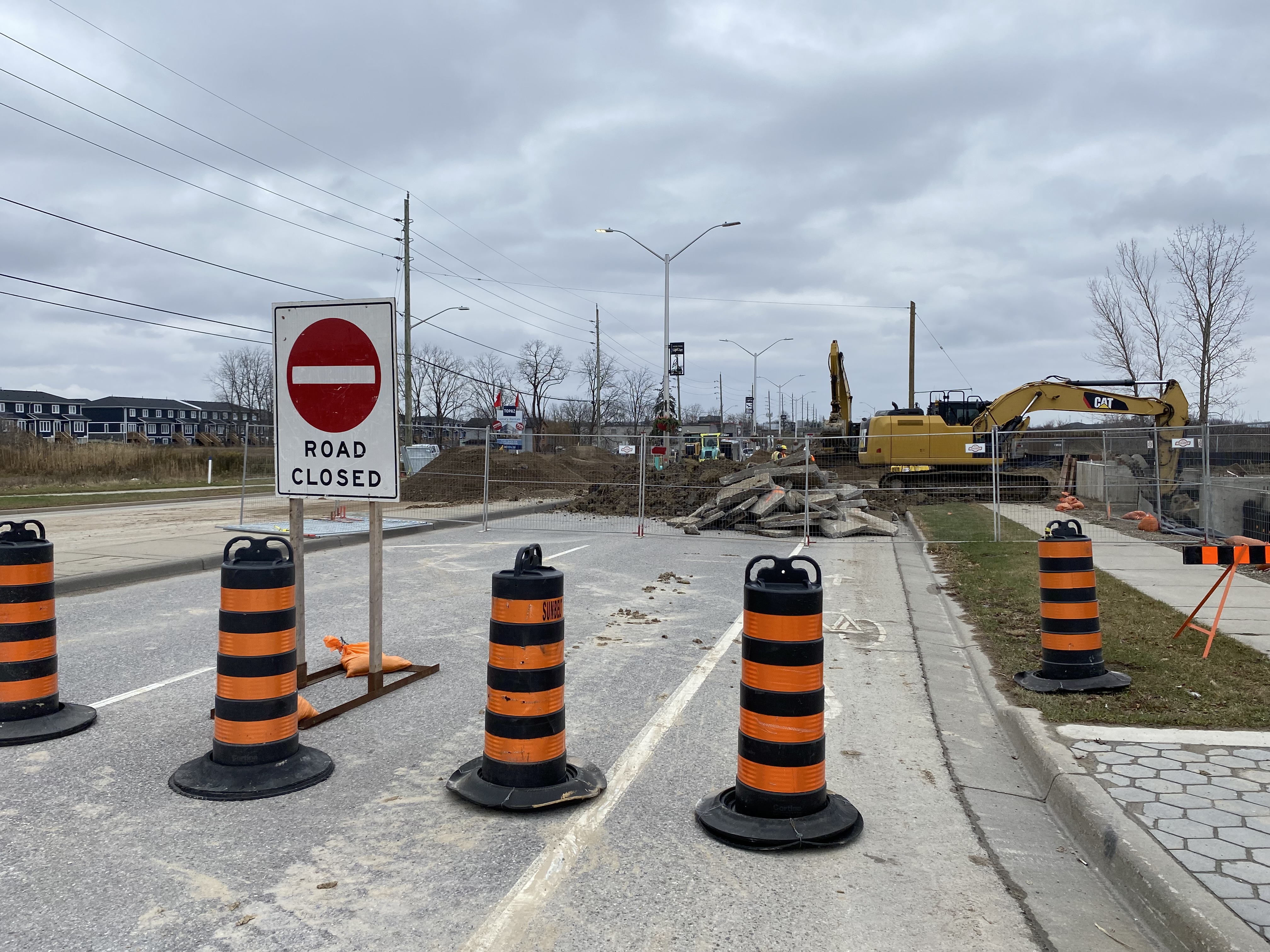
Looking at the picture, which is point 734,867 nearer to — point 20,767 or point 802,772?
point 802,772

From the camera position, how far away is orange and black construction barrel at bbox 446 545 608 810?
14.4 ft

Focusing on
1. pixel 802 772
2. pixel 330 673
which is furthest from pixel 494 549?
pixel 802 772

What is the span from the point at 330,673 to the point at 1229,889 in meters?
5.92

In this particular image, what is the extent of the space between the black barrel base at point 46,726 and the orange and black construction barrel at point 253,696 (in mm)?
1265

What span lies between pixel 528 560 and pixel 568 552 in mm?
10670

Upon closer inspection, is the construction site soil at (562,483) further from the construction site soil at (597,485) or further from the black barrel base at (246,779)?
the black barrel base at (246,779)

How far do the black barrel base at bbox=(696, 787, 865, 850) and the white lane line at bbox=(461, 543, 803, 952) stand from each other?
54 centimetres

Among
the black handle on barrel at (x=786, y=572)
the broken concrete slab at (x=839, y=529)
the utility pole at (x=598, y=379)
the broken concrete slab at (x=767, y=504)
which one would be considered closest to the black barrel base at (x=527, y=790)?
the black handle on barrel at (x=786, y=572)

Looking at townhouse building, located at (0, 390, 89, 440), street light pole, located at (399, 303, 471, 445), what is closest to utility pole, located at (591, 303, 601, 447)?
street light pole, located at (399, 303, 471, 445)

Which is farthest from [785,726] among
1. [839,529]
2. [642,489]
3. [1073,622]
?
[839,529]

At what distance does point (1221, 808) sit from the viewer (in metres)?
4.22

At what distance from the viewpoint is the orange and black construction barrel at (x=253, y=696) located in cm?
463

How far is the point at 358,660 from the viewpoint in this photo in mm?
6973

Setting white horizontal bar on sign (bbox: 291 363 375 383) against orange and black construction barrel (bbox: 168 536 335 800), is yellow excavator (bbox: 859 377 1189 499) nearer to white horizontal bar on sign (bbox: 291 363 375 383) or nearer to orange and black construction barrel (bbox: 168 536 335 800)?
white horizontal bar on sign (bbox: 291 363 375 383)
